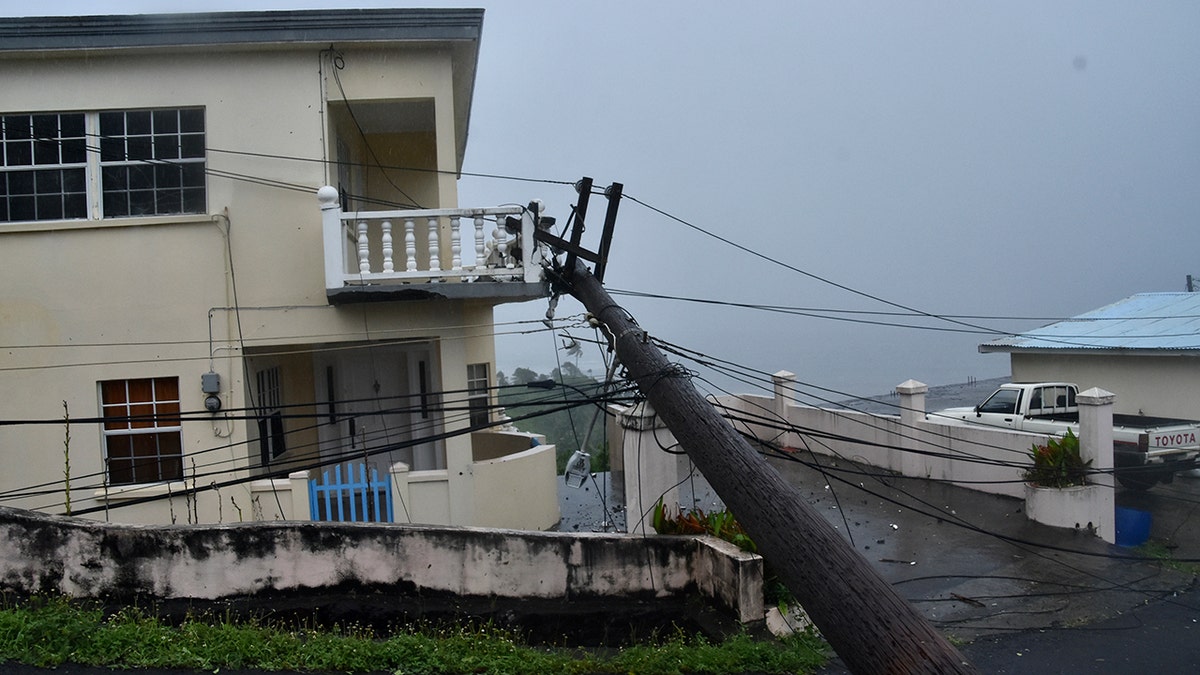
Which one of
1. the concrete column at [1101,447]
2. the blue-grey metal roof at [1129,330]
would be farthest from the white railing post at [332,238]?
the blue-grey metal roof at [1129,330]

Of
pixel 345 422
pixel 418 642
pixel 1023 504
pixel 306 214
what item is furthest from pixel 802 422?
Answer: pixel 418 642

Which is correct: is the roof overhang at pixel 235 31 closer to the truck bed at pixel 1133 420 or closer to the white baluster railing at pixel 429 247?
the white baluster railing at pixel 429 247

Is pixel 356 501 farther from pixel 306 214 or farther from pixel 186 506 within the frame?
pixel 306 214

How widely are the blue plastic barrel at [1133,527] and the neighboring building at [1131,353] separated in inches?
183

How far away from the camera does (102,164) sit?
34.3 ft

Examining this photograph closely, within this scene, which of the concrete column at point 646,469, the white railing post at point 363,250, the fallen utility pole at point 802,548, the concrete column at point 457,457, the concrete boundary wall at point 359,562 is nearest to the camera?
the fallen utility pole at point 802,548

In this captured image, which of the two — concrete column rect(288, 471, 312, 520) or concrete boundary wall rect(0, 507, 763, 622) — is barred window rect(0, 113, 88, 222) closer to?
concrete column rect(288, 471, 312, 520)

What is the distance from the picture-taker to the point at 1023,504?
12.4 metres

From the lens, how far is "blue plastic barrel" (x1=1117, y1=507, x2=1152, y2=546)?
11.7m

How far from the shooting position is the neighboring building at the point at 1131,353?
53.2 ft

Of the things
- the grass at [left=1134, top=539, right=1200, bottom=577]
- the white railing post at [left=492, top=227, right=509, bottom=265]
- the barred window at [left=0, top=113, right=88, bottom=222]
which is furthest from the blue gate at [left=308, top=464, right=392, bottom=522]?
the grass at [left=1134, top=539, right=1200, bottom=577]

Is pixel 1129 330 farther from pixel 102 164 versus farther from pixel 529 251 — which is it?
pixel 102 164

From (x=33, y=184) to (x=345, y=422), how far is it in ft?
19.6

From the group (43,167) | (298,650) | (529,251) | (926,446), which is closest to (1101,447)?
(926,446)
